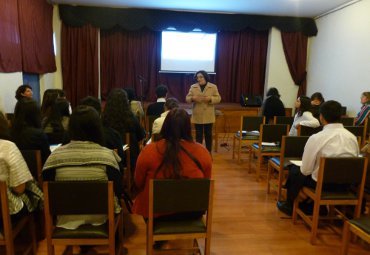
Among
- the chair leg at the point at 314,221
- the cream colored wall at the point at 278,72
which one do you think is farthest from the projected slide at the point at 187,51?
the chair leg at the point at 314,221

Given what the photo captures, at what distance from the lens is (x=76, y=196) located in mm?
1460

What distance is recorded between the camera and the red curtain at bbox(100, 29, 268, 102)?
632cm

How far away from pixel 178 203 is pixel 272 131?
218 cm

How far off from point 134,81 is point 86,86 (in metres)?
1.02

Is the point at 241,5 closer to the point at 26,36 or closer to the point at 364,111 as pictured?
the point at 364,111

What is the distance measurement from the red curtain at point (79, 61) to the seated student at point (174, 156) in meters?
4.85

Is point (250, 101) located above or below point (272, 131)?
above

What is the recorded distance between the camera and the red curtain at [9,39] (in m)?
3.57

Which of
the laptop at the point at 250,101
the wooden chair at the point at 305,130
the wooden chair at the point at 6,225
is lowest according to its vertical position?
the wooden chair at the point at 6,225

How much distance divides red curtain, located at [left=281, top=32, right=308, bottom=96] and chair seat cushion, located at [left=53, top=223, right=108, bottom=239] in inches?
234

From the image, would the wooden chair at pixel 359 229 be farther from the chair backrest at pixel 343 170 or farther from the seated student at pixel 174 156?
the seated student at pixel 174 156

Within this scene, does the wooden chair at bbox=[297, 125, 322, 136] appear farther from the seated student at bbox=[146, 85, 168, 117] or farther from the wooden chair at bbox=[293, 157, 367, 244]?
the seated student at bbox=[146, 85, 168, 117]

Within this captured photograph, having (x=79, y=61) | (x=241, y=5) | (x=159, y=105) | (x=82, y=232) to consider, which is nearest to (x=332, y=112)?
(x=82, y=232)

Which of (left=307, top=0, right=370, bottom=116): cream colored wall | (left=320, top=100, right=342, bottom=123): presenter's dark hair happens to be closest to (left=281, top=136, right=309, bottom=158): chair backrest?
(left=320, top=100, right=342, bottom=123): presenter's dark hair
